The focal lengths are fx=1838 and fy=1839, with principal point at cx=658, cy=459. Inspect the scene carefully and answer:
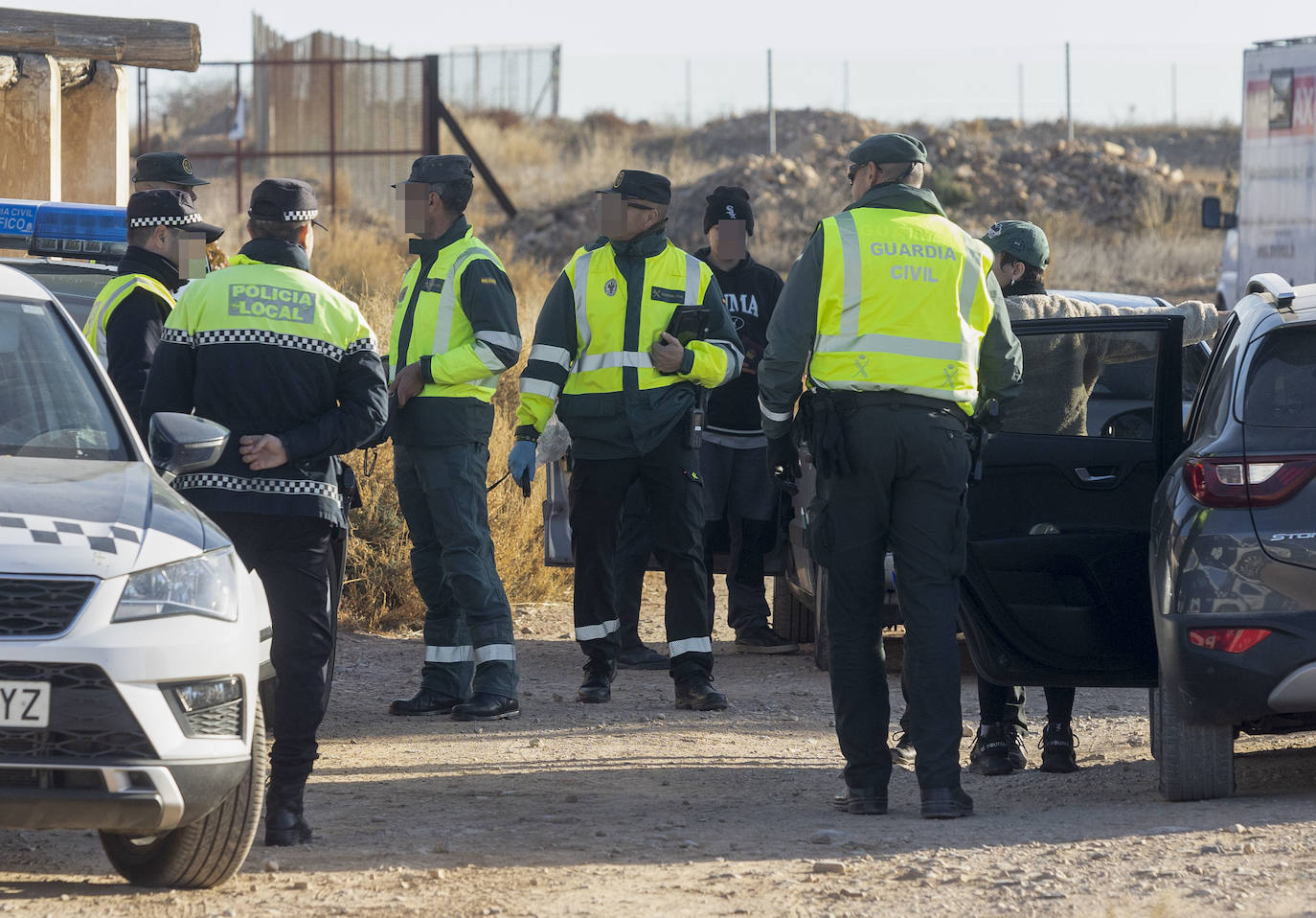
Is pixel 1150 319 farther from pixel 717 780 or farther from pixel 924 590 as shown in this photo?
pixel 717 780

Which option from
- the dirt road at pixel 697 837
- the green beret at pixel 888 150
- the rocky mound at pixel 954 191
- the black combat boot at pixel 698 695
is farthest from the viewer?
the rocky mound at pixel 954 191

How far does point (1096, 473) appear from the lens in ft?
19.7

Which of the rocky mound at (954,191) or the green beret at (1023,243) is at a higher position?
the rocky mound at (954,191)

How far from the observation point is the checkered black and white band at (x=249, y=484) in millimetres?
5043

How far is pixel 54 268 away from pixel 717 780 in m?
4.11

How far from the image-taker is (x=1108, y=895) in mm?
4254

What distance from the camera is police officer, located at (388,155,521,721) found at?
6934 mm

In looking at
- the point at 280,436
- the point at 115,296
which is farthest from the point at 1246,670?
the point at 115,296

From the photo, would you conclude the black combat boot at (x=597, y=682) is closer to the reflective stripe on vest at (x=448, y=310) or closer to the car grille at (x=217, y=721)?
the reflective stripe on vest at (x=448, y=310)

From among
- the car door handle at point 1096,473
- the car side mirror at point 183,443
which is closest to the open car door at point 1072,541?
the car door handle at point 1096,473

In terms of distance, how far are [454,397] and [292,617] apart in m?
2.12

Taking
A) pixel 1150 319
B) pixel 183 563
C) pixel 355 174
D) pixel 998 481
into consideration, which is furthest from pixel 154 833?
pixel 355 174

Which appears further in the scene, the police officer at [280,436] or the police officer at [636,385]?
the police officer at [636,385]

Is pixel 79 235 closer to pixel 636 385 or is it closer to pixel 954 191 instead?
pixel 636 385
